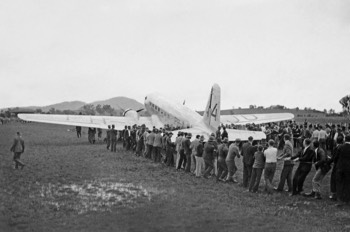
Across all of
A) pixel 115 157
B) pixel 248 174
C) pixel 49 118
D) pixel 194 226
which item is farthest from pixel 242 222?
pixel 49 118

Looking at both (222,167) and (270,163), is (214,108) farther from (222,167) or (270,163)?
(270,163)

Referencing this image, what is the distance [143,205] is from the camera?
459 inches

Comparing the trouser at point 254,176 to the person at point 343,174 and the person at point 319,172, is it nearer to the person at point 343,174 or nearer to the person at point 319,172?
the person at point 319,172

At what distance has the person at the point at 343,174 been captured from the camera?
41.1 feet

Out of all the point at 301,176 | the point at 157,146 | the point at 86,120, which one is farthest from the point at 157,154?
the point at 86,120

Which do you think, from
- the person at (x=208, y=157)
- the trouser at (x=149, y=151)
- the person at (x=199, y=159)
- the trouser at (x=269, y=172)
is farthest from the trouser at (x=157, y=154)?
the trouser at (x=269, y=172)

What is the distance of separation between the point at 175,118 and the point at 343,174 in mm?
21570

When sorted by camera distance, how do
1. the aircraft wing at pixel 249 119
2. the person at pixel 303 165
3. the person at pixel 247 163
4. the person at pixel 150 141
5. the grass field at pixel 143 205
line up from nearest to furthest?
the grass field at pixel 143 205, the person at pixel 303 165, the person at pixel 247 163, the person at pixel 150 141, the aircraft wing at pixel 249 119

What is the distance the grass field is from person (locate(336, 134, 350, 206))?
49cm

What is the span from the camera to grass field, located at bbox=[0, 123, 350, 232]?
9664 millimetres

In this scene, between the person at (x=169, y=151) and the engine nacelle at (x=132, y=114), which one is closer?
the person at (x=169, y=151)

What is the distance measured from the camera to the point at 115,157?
946 inches

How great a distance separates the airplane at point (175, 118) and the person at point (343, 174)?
532 inches

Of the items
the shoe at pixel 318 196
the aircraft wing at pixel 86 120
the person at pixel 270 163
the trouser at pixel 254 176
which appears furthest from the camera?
the aircraft wing at pixel 86 120
